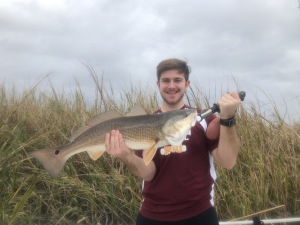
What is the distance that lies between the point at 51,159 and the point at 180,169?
40.7 inches

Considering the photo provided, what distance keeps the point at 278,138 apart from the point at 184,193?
283cm

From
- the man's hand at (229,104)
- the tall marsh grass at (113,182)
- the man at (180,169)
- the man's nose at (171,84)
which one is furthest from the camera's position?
the tall marsh grass at (113,182)

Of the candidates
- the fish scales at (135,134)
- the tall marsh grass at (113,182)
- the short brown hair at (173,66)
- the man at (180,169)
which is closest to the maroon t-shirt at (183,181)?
the man at (180,169)

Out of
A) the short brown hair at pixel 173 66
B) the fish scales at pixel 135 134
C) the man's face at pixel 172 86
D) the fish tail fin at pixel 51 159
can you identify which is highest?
the short brown hair at pixel 173 66

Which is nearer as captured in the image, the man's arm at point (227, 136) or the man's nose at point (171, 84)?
the man's arm at point (227, 136)

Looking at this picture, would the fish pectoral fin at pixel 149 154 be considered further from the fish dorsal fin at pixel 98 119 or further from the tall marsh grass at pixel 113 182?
the tall marsh grass at pixel 113 182

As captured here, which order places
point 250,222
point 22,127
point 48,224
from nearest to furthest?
point 250,222 → point 48,224 → point 22,127

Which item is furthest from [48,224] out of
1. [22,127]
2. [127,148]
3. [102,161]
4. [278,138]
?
[278,138]

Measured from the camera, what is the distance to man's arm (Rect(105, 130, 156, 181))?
2949 millimetres

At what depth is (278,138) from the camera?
17.7 ft

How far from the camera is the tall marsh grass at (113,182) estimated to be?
15.3 ft

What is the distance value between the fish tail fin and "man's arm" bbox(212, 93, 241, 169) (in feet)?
4.08

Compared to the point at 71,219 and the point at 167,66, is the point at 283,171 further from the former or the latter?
the point at 71,219

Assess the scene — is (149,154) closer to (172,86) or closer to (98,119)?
(98,119)
